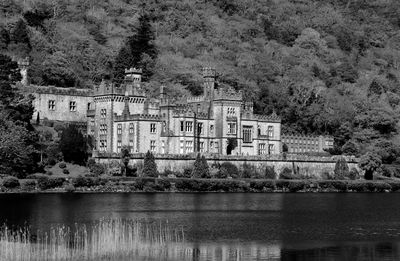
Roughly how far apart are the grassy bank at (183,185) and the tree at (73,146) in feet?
26.4

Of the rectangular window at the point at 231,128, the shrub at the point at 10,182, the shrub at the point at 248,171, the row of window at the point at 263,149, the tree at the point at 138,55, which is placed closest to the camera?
the shrub at the point at 10,182

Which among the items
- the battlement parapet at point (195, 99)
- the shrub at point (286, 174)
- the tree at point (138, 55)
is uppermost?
the tree at point (138, 55)

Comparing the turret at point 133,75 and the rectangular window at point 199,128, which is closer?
the rectangular window at point 199,128

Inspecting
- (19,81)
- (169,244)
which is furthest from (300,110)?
(169,244)

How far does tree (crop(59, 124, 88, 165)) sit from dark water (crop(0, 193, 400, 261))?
14017mm

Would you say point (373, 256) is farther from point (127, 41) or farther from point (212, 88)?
point (127, 41)

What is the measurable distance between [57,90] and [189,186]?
1102 inches

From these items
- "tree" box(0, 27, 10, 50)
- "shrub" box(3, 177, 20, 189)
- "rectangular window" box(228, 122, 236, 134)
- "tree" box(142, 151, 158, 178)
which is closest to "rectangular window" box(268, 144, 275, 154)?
"rectangular window" box(228, 122, 236, 134)

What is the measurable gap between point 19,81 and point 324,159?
43.9 metres

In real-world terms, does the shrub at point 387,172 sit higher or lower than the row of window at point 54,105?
lower

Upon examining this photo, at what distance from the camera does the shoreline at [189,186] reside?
111625mm

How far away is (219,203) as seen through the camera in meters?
104

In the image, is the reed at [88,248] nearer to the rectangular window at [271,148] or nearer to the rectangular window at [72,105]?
the rectangular window at [72,105]

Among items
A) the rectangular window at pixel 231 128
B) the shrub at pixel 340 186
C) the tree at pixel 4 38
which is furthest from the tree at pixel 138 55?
the shrub at pixel 340 186
